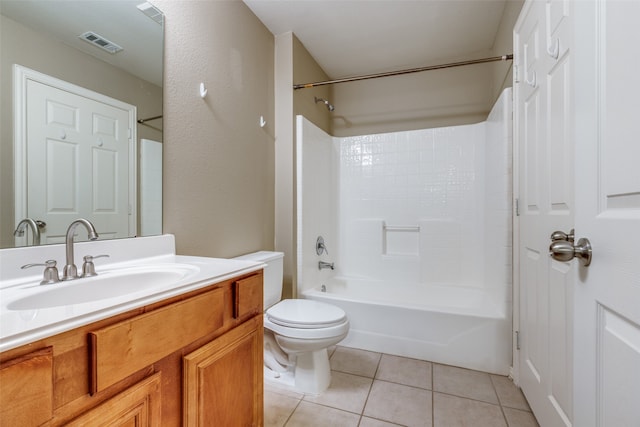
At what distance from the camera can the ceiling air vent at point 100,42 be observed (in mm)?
1069

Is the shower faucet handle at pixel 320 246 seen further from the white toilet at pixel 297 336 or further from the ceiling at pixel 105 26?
the ceiling at pixel 105 26

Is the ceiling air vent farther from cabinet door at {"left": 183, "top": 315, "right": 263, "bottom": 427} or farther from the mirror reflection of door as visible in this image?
cabinet door at {"left": 183, "top": 315, "right": 263, "bottom": 427}

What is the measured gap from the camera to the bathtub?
1.74m

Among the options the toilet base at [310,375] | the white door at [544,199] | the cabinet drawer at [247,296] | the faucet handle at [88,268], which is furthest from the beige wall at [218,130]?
the white door at [544,199]

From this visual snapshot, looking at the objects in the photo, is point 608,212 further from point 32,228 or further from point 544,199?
point 32,228

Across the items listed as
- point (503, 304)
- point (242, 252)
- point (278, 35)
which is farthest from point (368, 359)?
point (278, 35)

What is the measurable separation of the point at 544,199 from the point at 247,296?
50.6 inches

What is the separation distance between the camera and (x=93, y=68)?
1.08m

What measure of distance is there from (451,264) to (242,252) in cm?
182

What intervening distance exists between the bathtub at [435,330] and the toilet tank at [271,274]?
427mm

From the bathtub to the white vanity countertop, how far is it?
1212mm

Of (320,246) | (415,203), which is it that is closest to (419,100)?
(415,203)

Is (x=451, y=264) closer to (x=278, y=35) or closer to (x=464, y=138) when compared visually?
(x=464, y=138)

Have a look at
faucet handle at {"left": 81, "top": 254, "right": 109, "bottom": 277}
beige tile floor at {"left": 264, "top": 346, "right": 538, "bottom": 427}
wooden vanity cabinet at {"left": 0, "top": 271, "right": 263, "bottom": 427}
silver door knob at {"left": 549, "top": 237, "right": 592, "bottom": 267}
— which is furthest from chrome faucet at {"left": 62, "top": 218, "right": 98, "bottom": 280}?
silver door knob at {"left": 549, "top": 237, "right": 592, "bottom": 267}
